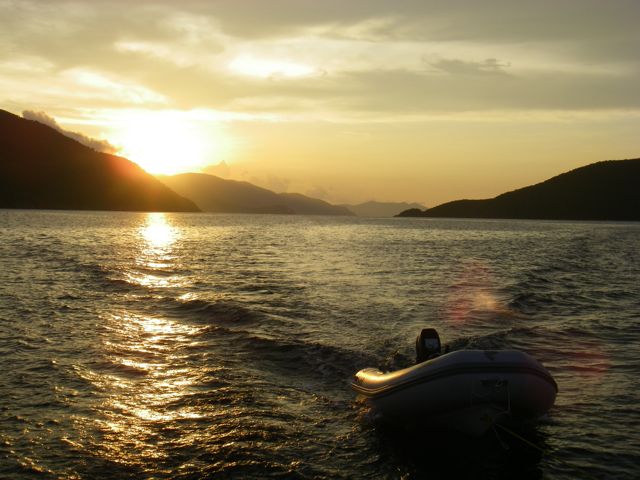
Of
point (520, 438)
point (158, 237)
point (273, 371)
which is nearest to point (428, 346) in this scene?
point (520, 438)

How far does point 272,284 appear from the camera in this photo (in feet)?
100

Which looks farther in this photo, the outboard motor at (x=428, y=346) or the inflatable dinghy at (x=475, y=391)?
the outboard motor at (x=428, y=346)

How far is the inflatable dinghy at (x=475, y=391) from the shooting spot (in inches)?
395

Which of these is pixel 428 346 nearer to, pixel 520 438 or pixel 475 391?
pixel 475 391

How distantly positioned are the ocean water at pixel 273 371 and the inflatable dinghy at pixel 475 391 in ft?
1.73

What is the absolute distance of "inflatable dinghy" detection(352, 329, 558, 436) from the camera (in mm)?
10039

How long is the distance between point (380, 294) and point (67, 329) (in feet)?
50.8

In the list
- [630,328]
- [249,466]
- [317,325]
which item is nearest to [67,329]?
[317,325]

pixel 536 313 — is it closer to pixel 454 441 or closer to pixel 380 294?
pixel 380 294

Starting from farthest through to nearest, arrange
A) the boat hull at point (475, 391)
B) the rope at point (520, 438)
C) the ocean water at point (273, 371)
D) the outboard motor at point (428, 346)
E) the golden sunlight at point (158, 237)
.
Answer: the golden sunlight at point (158, 237)
the outboard motor at point (428, 346)
the boat hull at point (475, 391)
the rope at point (520, 438)
the ocean water at point (273, 371)

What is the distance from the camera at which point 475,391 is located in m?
10.0

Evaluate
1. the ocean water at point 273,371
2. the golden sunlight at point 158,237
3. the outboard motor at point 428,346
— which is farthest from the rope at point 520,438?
the golden sunlight at point 158,237

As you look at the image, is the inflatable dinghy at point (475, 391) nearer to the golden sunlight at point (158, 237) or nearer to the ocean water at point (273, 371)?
the ocean water at point (273, 371)

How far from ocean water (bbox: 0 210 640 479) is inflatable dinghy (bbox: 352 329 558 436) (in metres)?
0.53
